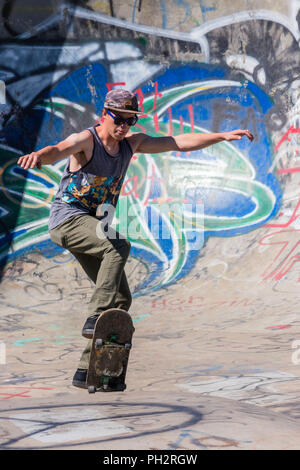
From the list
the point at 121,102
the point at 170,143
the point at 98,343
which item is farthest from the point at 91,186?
the point at 98,343

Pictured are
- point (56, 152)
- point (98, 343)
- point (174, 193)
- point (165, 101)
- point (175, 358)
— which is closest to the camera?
point (56, 152)

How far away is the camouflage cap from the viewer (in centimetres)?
416

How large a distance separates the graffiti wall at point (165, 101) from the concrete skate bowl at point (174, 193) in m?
0.02

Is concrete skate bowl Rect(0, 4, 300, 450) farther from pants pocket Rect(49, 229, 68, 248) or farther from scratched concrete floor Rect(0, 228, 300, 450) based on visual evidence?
pants pocket Rect(49, 229, 68, 248)

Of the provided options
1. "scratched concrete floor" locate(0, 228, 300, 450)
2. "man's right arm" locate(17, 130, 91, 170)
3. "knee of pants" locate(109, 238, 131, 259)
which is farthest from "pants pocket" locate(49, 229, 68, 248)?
"scratched concrete floor" locate(0, 228, 300, 450)

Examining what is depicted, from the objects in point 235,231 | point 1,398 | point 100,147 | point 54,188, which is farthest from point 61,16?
point 1,398

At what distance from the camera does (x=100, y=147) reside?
13.5ft

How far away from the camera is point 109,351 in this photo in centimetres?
395

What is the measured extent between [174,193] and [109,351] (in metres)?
6.44

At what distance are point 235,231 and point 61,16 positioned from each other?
5002 mm

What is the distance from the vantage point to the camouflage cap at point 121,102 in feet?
13.6

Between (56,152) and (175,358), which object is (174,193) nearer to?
(175,358)

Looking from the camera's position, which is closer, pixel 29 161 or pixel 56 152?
pixel 29 161
